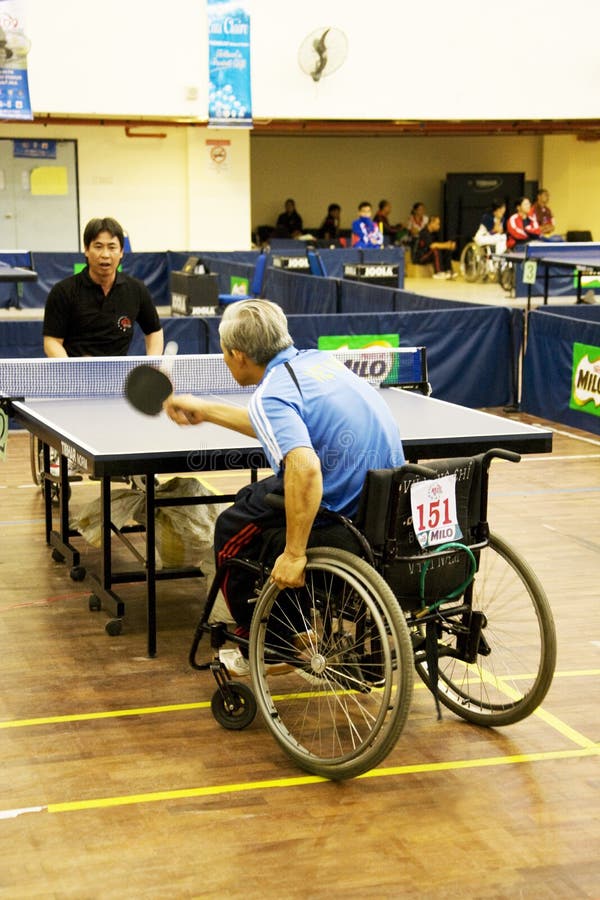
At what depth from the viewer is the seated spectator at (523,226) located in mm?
22188

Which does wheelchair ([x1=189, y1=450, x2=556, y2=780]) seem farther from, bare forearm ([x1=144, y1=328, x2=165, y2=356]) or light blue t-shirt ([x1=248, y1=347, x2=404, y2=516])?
bare forearm ([x1=144, y1=328, x2=165, y2=356])

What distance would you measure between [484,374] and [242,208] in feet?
37.6

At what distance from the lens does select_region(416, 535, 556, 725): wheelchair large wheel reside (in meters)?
3.95

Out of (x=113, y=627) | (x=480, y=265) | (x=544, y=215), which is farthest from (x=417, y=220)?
(x=113, y=627)

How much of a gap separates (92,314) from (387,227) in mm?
21513

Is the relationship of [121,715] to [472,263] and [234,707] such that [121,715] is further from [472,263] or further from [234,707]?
[472,263]

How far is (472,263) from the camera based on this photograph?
986 inches

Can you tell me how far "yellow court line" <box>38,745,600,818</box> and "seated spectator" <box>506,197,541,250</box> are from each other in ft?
62.2

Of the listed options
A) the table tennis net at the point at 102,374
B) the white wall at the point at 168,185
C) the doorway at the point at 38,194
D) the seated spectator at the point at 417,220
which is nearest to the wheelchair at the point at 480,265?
the seated spectator at the point at 417,220

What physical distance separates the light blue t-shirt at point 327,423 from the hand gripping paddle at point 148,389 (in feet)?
1.64

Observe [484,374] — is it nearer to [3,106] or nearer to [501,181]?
[3,106]

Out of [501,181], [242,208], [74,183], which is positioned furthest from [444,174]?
[74,183]

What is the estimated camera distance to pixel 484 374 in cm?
1106

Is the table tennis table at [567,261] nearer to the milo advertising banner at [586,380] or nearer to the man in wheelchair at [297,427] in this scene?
the milo advertising banner at [586,380]
